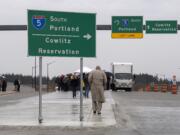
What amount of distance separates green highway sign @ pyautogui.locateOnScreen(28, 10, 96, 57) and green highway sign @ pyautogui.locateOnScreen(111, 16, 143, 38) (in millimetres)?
25125

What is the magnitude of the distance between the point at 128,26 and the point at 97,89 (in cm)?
2382

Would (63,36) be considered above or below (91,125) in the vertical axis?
above

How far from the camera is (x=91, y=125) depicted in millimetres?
18234

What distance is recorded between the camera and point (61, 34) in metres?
19.7

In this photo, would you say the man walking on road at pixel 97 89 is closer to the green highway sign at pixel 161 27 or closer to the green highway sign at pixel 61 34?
the green highway sign at pixel 61 34

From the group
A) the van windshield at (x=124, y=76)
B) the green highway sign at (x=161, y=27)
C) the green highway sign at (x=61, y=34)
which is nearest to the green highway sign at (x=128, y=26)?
the green highway sign at (x=161, y=27)

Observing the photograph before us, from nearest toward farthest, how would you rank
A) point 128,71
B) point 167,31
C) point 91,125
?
point 91,125
point 167,31
point 128,71

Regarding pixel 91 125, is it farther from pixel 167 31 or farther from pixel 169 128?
pixel 167 31

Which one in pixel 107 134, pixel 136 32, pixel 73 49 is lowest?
pixel 107 134

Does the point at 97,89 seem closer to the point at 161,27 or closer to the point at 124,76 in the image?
the point at 161,27

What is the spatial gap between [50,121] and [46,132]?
2.67m

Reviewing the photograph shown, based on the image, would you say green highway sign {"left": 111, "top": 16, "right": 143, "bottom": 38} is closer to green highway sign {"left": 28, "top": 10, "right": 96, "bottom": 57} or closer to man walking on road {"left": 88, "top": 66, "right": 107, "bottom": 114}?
man walking on road {"left": 88, "top": 66, "right": 107, "bottom": 114}

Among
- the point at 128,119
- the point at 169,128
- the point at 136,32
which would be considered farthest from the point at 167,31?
the point at 169,128

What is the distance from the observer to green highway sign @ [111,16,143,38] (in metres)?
45.2
